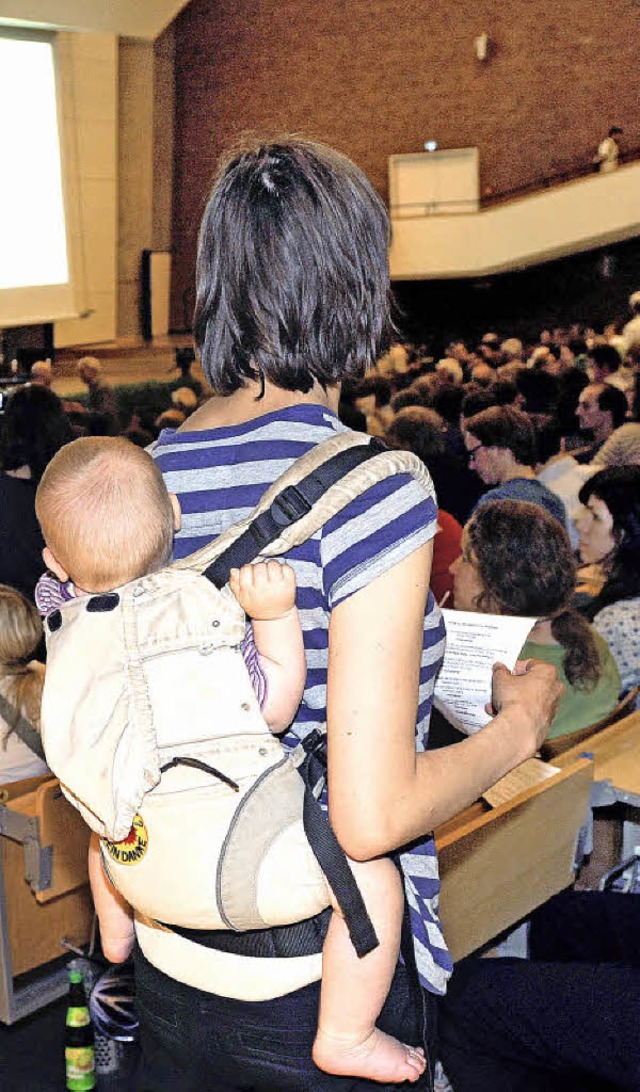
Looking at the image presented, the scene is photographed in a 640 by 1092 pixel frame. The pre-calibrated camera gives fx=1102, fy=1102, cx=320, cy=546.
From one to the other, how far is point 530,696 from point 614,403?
19.9 ft

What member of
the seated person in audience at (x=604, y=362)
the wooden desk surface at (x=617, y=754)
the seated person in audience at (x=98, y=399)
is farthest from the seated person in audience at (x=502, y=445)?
the seated person in audience at (x=604, y=362)

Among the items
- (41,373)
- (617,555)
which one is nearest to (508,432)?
(617,555)

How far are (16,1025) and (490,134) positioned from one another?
1123cm

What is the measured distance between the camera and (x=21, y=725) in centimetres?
308

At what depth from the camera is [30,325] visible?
32.3 ft

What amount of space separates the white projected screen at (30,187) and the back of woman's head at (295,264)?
29.3ft

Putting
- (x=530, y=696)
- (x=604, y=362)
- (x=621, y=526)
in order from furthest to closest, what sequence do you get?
(x=604, y=362) < (x=621, y=526) < (x=530, y=696)

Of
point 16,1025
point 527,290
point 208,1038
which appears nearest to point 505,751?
point 208,1038

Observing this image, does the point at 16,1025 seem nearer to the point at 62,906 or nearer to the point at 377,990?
the point at 62,906

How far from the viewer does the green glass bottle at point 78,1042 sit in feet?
9.34

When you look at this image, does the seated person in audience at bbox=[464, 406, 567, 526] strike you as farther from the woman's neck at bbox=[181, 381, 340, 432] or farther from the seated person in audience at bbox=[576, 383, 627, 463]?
the woman's neck at bbox=[181, 381, 340, 432]

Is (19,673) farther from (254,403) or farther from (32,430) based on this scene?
(254,403)

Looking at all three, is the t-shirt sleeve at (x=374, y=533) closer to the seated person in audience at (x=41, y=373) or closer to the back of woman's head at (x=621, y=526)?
the back of woman's head at (x=621, y=526)

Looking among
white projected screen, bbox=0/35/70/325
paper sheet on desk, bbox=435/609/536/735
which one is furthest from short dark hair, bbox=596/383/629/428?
paper sheet on desk, bbox=435/609/536/735
